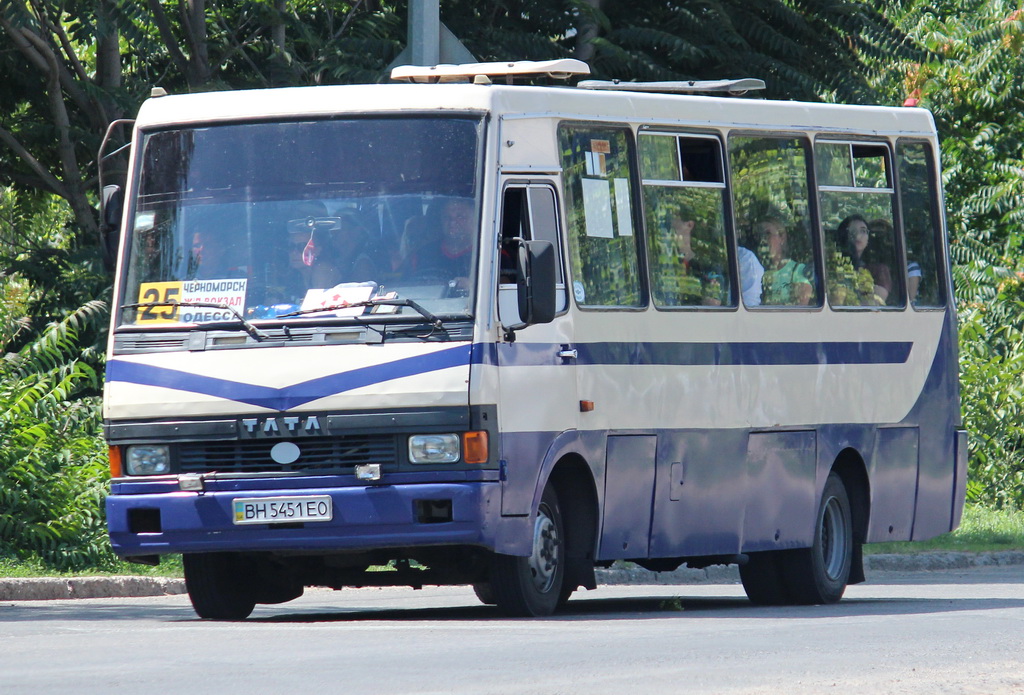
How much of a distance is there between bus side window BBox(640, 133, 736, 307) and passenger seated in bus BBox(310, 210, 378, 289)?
219 centimetres

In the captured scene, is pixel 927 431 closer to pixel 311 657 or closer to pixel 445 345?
pixel 445 345

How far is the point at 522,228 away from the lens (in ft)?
35.8

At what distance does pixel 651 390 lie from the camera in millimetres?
11828

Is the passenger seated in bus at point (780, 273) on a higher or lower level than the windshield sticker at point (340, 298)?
higher

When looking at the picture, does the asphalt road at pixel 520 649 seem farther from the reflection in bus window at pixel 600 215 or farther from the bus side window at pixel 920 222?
the bus side window at pixel 920 222

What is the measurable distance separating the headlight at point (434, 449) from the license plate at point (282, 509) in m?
0.52

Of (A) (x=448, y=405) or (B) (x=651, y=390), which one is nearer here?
(A) (x=448, y=405)

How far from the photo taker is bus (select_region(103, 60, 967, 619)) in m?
10.3

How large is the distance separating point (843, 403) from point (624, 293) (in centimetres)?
247

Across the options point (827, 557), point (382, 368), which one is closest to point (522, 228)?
point (382, 368)

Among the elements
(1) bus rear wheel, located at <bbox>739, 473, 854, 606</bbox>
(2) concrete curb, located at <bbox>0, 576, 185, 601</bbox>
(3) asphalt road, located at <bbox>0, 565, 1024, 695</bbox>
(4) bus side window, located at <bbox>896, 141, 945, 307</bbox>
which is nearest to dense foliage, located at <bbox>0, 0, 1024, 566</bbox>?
(2) concrete curb, located at <bbox>0, 576, 185, 601</bbox>

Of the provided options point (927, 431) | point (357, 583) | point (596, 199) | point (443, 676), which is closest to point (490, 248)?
point (596, 199)

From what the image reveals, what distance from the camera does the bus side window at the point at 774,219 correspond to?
12.8 meters

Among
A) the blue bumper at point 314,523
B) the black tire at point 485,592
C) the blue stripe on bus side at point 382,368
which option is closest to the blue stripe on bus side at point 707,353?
the blue stripe on bus side at point 382,368
